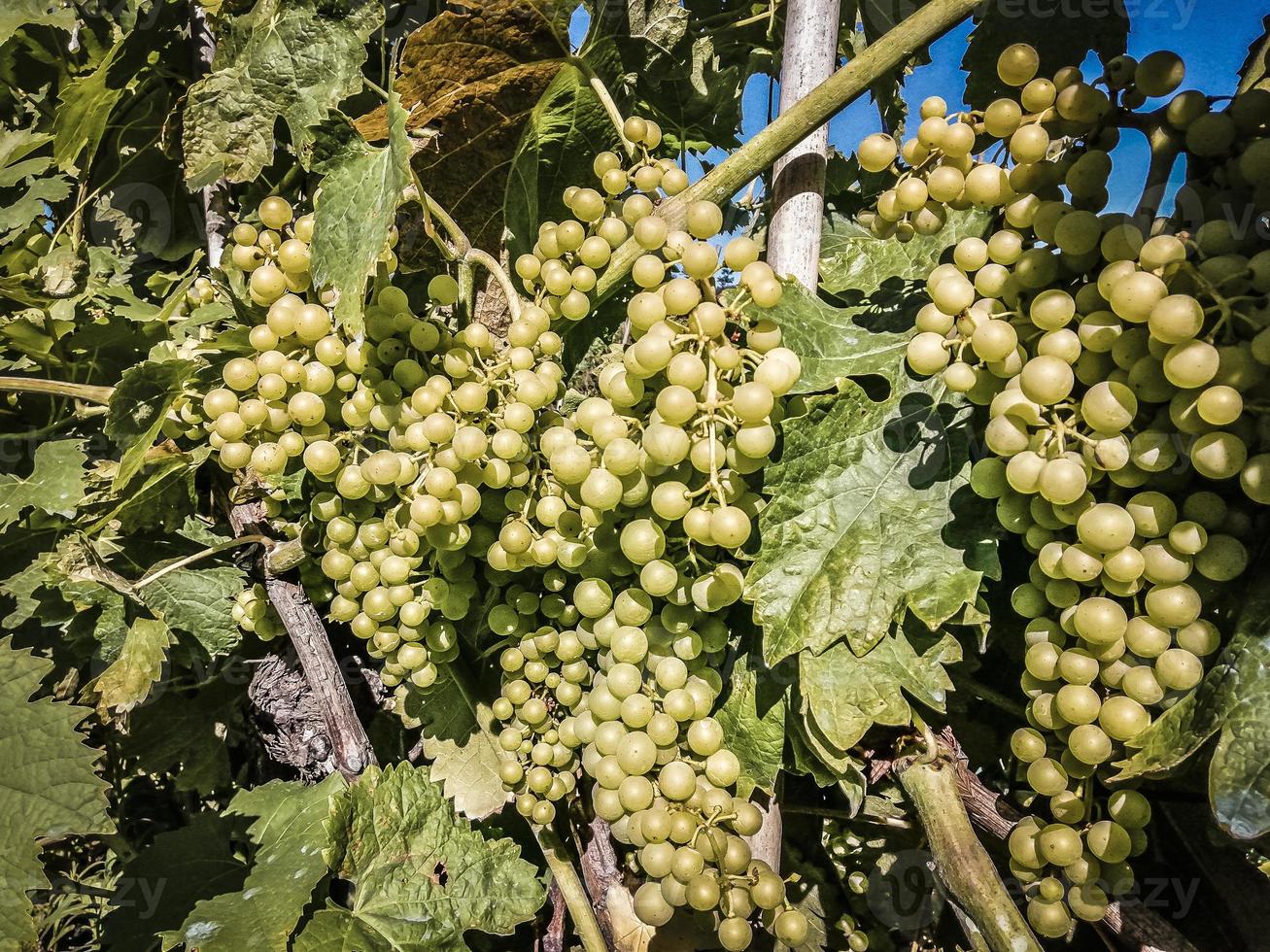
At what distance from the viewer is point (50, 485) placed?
187 cm

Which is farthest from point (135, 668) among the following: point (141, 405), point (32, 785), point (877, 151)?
point (877, 151)

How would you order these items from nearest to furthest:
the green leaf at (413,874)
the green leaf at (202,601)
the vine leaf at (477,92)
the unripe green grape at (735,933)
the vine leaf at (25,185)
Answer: the unripe green grape at (735,933) → the vine leaf at (477,92) → the green leaf at (413,874) → the green leaf at (202,601) → the vine leaf at (25,185)

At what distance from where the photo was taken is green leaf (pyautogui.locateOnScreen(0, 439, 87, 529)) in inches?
72.2

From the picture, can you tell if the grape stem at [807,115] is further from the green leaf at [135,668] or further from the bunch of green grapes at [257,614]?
the green leaf at [135,668]

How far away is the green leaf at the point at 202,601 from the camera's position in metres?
1.78

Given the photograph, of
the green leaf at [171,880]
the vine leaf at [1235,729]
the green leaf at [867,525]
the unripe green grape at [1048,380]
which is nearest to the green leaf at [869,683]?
the green leaf at [867,525]

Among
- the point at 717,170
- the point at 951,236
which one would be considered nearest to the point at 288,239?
the point at 717,170

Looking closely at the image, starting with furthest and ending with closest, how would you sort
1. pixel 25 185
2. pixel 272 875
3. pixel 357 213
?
pixel 25 185, pixel 272 875, pixel 357 213

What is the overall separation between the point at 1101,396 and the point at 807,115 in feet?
1.75

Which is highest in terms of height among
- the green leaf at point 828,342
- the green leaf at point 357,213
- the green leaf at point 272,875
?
the green leaf at point 828,342

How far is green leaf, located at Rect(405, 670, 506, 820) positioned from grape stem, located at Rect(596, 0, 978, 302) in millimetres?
906

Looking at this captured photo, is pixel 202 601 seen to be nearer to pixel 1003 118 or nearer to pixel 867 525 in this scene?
pixel 867 525

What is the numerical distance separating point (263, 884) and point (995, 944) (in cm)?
133

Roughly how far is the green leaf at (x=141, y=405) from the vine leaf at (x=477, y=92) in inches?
22.4
